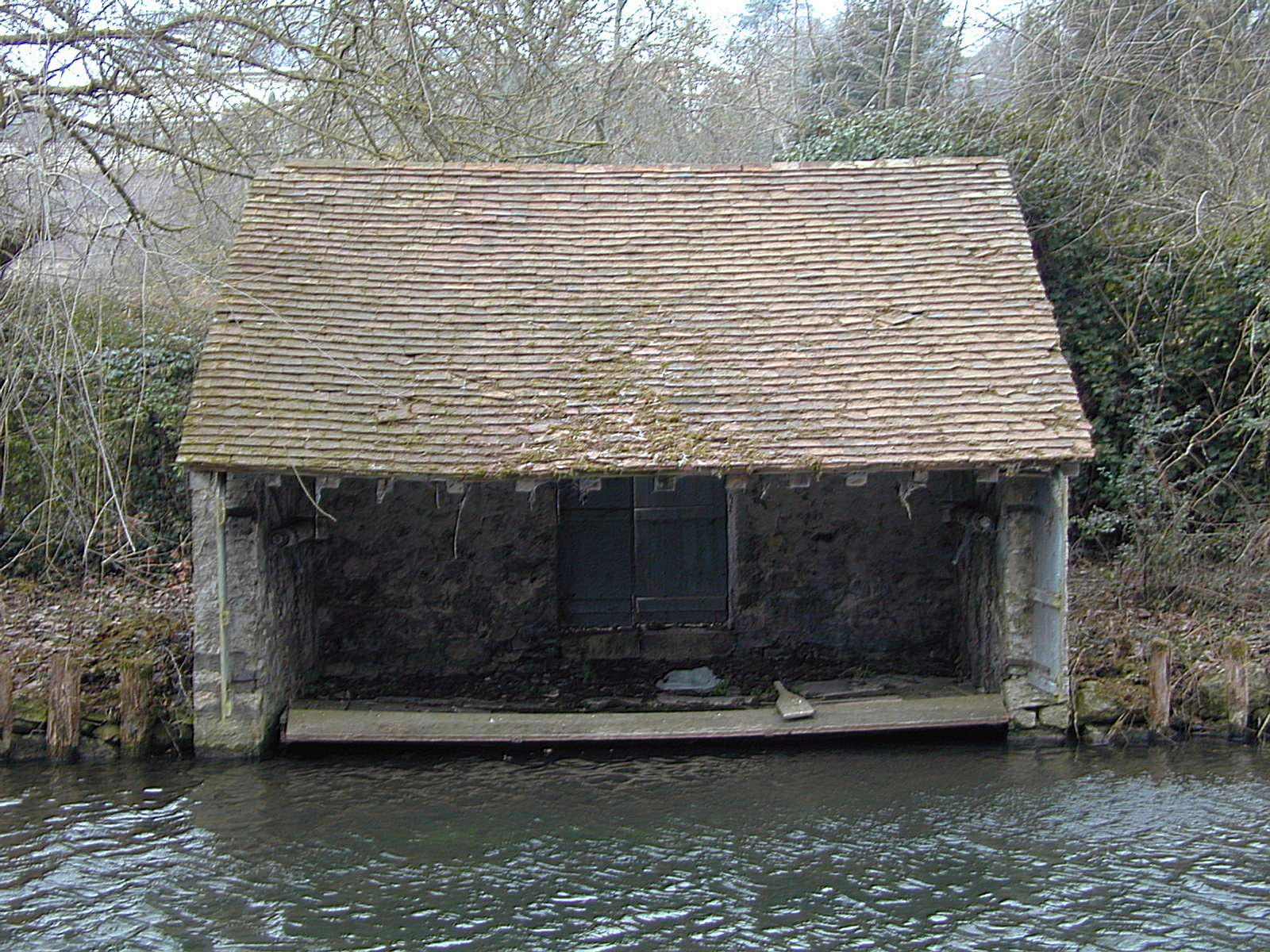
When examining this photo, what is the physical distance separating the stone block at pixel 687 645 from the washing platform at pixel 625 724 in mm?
1636

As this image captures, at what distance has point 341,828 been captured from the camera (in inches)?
295

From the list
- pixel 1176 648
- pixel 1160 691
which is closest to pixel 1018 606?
pixel 1160 691

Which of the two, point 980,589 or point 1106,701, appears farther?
point 980,589

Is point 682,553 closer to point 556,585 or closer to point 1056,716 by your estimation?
point 556,585

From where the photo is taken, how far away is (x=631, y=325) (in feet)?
31.7

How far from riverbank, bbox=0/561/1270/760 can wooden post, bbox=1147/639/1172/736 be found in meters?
0.08

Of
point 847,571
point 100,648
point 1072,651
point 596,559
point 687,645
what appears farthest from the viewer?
point 596,559

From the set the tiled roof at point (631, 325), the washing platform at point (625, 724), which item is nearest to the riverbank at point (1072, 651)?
the washing platform at point (625, 724)

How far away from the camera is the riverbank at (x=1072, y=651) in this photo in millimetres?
8984

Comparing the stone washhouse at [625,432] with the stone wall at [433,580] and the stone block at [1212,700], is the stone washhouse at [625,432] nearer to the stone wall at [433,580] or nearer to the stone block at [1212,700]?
the stone wall at [433,580]

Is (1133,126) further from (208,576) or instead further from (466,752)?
(208,576)

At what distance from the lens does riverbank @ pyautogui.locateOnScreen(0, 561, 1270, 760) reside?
29.5 ft

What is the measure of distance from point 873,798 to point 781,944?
2.25 m

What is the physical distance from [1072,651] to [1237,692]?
3.77 feet
